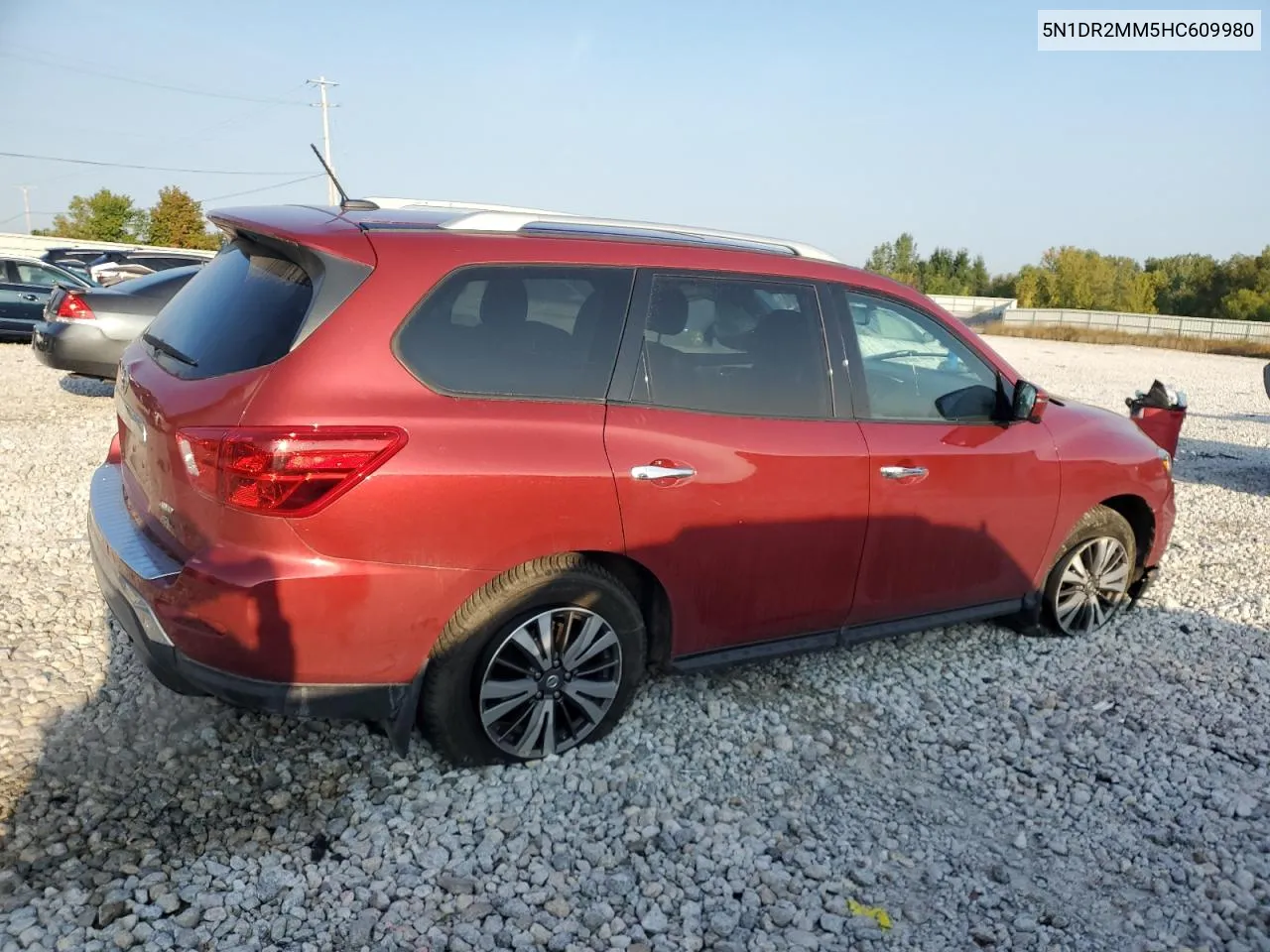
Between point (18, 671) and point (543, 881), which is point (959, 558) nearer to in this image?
point (543, 881)

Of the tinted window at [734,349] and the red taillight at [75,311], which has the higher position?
the red taillight at [75,311]

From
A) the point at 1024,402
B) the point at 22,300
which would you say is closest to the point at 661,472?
the point at 1024,402

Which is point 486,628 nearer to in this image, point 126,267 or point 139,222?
point 126,267

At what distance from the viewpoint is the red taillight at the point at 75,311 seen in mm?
9961

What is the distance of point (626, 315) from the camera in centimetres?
344

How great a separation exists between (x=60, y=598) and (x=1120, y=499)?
542 centimetres

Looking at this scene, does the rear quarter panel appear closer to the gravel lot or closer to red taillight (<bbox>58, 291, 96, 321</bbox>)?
the gravel lot

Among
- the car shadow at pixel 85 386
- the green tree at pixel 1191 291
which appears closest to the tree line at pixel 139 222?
the car shadow at pixel 85 386

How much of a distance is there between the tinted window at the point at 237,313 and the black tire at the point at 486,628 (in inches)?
40.2

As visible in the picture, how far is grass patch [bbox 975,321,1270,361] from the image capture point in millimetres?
36475

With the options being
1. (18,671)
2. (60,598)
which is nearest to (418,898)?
(18,671)

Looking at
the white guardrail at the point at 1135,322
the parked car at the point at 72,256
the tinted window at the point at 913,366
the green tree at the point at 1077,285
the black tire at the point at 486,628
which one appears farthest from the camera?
the green tree at the point at 1077,285

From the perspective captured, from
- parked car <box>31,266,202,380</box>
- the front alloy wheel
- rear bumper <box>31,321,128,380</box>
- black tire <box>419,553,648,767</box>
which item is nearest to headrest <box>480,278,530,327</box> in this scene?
black tire <box>419,553,648,767</box>

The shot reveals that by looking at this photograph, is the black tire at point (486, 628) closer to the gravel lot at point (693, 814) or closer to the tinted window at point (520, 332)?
the gravel lot at point (693, 814)
